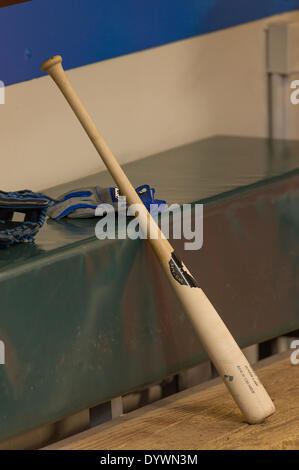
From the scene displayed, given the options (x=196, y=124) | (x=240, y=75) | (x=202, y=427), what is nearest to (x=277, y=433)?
(x=202, y=427)

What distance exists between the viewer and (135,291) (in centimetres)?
205

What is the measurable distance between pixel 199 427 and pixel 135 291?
32cm

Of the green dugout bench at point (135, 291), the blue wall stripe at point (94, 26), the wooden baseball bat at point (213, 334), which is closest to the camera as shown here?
the green dugout bench at point (135, 291)

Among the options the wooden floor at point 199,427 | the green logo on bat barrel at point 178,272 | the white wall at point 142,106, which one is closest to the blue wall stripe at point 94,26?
the white wall at point 142,106

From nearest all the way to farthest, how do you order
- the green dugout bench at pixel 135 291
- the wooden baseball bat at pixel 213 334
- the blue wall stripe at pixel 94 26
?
1. the green dugout bench at pixel 135 291
2. the wooden baseball bat at pixel 213 334
3. the blue wall stripe at pixel 94 26

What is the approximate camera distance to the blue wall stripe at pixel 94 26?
2332mm

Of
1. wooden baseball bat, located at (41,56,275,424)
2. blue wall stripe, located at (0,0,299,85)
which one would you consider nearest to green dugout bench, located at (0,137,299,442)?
wooden baseball bat, located at (41,56,275,424)

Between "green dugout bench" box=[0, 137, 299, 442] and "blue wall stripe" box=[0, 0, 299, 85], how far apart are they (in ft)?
1.06

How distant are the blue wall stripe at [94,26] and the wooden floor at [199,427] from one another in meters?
0.87

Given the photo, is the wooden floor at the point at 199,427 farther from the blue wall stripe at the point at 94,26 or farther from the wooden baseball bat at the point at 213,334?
the blue wall stripe at the point at 94,26

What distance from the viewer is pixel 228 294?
7.38 ft

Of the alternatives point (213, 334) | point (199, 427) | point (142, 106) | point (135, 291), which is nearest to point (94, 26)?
point (142, 106)

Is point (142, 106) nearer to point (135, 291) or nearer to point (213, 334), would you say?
point (135, 291)

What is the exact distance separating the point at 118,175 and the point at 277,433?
0.64 meters
